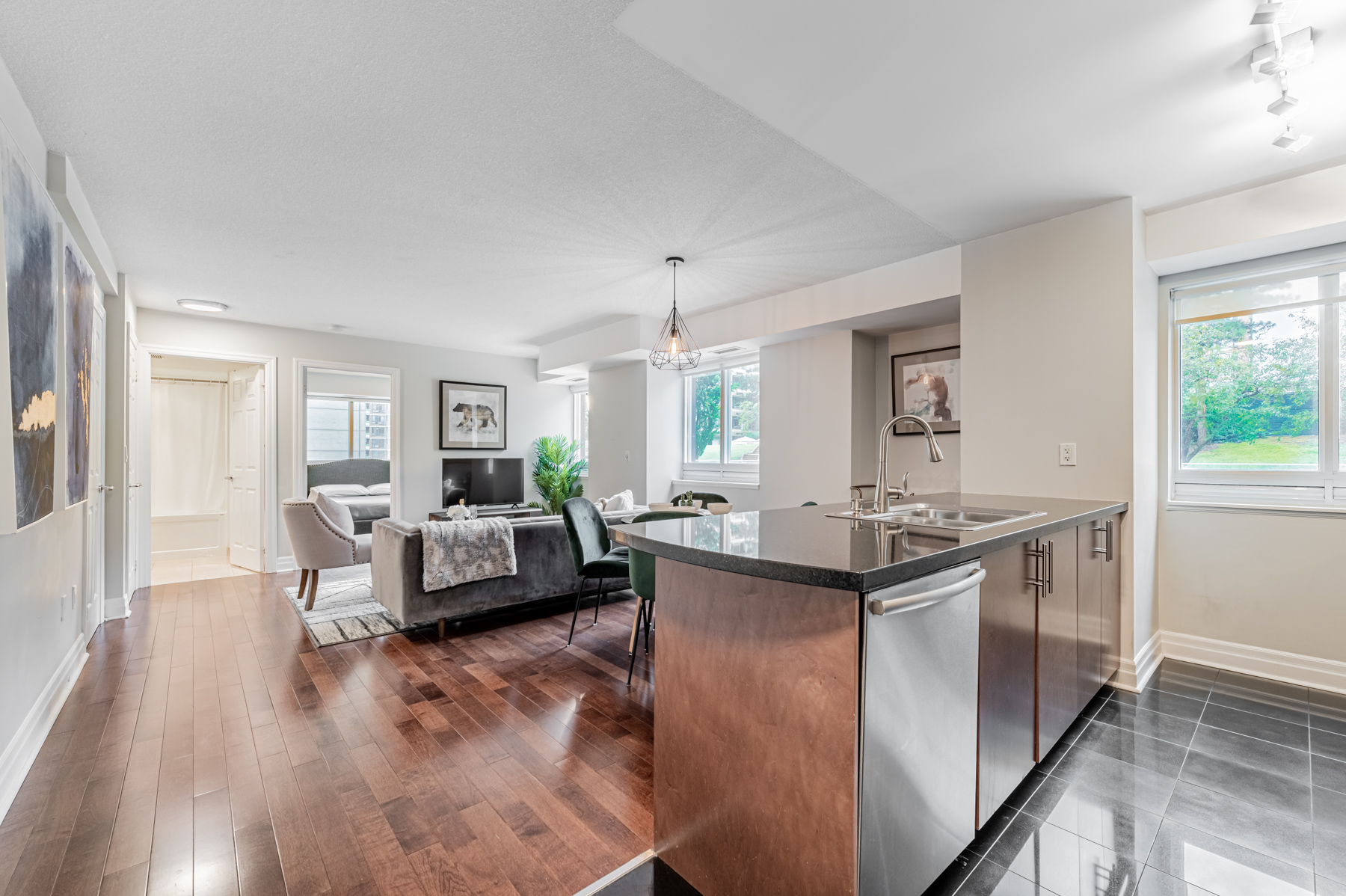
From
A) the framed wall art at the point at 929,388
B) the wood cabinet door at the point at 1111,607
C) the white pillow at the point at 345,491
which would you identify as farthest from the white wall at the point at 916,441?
the white pillow at the point at 345,491

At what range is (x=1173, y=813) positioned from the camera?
1730mm

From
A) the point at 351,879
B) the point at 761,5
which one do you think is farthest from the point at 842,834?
the point at 761,5

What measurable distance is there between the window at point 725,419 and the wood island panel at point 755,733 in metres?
4.16

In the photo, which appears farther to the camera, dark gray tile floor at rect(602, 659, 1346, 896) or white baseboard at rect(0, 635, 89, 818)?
white baseboard at rect(0, 635, 89, 818)

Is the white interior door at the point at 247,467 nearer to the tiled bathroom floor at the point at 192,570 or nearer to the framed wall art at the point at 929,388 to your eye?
the tiled bathroom floor at the point at 192,570

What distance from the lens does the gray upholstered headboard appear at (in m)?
7.96

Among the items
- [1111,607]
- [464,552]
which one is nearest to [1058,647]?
[1111,607]

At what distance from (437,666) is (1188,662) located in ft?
12.7

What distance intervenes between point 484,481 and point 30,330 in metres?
5.20

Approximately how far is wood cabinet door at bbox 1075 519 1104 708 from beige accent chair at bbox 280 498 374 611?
4.05 meters

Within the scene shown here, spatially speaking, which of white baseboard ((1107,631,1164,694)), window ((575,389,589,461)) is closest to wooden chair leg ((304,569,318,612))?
window ((575,389,589,461))

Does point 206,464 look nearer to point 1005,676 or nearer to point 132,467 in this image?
point 132,467

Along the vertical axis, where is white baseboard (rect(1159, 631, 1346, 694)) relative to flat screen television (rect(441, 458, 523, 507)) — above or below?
below

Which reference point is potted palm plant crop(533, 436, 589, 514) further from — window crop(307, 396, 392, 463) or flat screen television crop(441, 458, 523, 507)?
window crop(307, 396, 392, 463)
